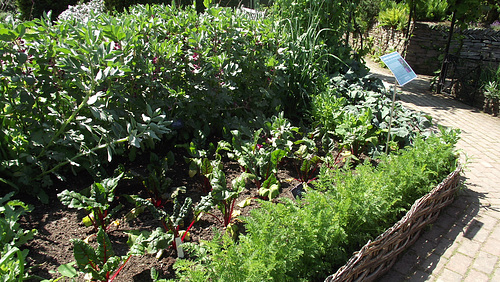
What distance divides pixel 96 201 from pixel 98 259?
454 mm

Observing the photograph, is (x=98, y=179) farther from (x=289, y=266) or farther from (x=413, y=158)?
(x=413, y=158)

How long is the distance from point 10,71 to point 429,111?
5.98m

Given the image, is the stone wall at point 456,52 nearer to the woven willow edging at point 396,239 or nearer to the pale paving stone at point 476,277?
the woven willow edging at point 396,239

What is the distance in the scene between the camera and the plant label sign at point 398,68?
10.4ft

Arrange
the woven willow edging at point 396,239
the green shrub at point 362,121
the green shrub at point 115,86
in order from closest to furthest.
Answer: the woven willow edging at point 396,239 → the green shrub at point 115,86 → the green shrub at point 362,121

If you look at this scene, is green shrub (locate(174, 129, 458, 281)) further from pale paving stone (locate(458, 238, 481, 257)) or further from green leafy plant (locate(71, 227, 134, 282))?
pale paving stone (locate(458, 238, 481, 257))

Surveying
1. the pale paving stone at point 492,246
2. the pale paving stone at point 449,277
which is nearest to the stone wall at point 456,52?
the pale paving stone at point 492,246

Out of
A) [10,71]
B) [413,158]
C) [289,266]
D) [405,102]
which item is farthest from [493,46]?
[10,71]

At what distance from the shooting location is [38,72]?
244 centimetres

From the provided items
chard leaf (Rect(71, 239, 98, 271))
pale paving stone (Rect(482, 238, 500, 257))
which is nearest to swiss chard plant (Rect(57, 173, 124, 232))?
chard leaf (Rect(71, 239, 98, 271))

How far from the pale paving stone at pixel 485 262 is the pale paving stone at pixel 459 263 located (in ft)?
0.14

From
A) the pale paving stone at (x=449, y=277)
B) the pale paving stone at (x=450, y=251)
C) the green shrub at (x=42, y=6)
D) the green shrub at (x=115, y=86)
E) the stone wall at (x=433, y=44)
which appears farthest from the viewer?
the green shrub at (x=42, y=6)

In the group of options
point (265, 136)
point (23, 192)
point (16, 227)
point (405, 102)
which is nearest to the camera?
point (16, 227)

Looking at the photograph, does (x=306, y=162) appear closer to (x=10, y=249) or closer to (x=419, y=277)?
(x=419, y=277)
